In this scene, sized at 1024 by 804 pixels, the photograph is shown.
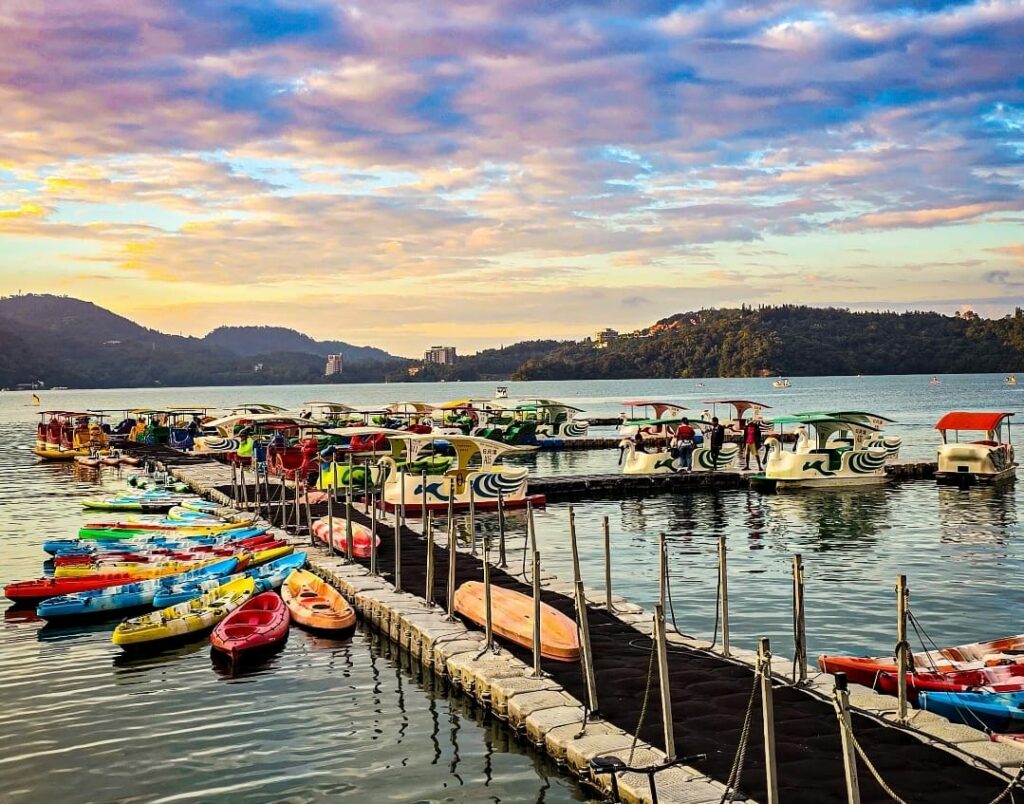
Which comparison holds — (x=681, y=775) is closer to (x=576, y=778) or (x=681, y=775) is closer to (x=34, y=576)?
(x=576, y=778)

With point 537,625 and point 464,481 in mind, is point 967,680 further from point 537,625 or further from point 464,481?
point 464,481

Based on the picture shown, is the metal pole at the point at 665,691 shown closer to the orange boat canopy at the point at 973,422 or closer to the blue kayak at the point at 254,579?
the blue kayak at the point at 254,579

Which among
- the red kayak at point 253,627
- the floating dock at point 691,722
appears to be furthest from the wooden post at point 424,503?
the floating dock at point 691,722

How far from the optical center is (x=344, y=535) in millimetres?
25656

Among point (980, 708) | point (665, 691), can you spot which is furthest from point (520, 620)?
point (980, 708)

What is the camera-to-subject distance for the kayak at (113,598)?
20700mm

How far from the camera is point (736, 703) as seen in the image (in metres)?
12.6

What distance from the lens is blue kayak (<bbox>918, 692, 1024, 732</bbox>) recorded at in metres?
12.3

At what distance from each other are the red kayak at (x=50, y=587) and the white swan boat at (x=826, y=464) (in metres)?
28.4

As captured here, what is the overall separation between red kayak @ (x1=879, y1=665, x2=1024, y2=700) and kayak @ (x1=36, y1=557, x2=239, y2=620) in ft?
48.8

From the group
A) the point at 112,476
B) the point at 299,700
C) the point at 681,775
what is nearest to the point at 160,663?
the point at 299,700

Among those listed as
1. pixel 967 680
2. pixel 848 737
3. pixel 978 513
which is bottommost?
pixel 978 513

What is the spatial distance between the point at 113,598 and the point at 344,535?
600 centimetres

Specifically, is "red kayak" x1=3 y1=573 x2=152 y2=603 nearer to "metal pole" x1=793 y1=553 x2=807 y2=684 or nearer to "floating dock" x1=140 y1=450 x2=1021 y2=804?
"floating dock" x1=140 y1=450 x2=1021 y2=804
